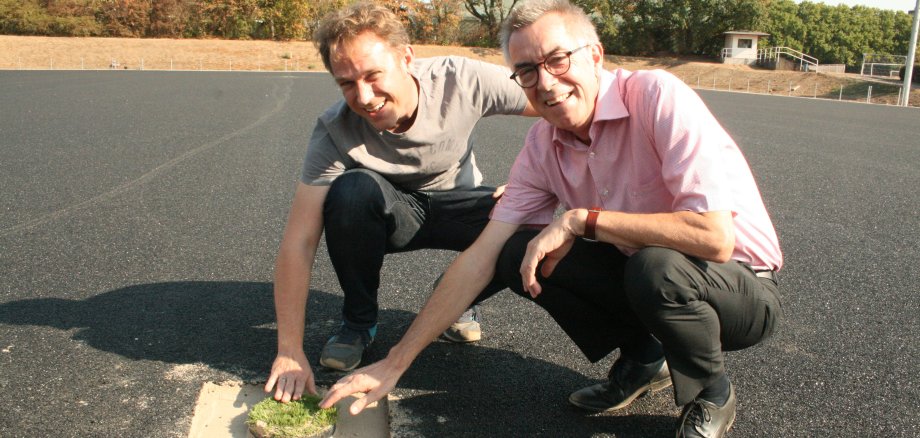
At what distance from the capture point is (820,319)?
371cm

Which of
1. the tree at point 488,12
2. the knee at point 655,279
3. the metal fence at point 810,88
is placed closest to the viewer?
the knee at point 655,279

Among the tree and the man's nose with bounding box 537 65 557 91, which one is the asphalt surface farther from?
the tree

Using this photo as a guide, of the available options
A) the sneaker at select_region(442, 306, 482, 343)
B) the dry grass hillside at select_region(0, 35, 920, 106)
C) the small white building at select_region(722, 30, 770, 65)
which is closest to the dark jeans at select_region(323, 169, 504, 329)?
the sneaker at select_region(442, 306, 482, 343)

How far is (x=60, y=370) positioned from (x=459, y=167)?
185 cm

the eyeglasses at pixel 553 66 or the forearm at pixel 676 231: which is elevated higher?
the eyeglasses at pixel 553 66

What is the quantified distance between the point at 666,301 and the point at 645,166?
0.48 m

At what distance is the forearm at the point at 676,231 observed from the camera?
2.24 metres

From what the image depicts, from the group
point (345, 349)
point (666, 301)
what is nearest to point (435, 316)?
point (345, 349)

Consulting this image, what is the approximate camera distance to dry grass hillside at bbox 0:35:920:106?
3706 cm

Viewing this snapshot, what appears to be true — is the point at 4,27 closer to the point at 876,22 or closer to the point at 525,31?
the point at 525,31

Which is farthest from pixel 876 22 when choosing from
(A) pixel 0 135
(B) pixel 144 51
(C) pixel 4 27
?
(A) pixel 0 135

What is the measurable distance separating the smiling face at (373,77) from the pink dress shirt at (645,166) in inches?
22.5

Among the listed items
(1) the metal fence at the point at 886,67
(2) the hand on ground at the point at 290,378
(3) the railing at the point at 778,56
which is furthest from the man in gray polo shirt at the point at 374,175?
(3) the railing at the point at 778,56

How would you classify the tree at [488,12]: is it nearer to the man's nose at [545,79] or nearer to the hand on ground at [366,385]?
the man's nose at [545,79]
